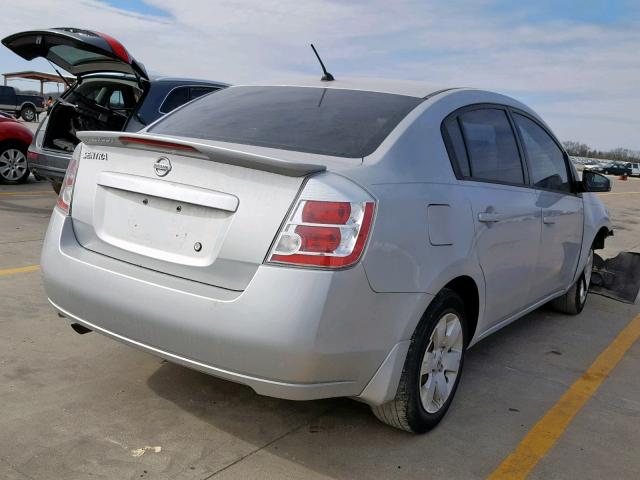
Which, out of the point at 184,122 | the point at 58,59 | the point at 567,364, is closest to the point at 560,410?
the point at 567,364

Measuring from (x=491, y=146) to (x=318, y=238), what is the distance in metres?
1.65

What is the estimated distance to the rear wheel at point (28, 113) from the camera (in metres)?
33.8

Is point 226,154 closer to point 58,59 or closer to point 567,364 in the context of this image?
point 567,364

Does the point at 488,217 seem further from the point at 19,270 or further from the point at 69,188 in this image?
the point at 19,270

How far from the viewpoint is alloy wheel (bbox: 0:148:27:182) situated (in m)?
10.4

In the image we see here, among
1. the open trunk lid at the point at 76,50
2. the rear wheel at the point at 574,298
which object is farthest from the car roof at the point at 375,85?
the open trunk lid at the point at 76,50

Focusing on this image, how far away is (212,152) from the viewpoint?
2.65m

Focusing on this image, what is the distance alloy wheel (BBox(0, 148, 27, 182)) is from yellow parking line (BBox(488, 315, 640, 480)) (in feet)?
29.6

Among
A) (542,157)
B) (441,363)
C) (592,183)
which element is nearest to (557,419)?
(441,363)

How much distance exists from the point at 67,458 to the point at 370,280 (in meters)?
1.41

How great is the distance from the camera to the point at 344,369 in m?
2.61

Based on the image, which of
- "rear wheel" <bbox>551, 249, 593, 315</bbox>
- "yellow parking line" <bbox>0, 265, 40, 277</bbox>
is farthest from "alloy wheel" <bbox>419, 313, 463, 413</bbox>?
"yellow parking line" <bbox>0, 265, 40, 277</bbox>

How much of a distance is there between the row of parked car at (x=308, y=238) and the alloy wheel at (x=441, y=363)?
0.01 m

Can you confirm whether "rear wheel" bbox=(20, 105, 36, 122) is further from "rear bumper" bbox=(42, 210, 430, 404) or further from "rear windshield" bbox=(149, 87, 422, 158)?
"rear bumper" bbox=(42, 210, 430, 404)
